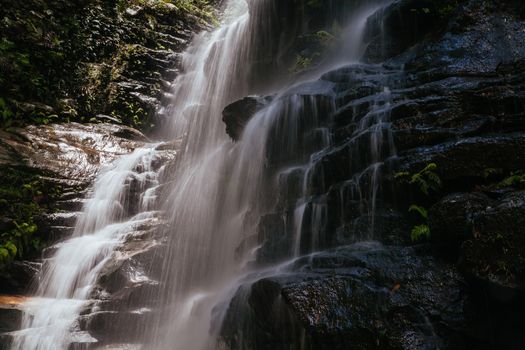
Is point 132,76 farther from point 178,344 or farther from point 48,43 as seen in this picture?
point 178,344

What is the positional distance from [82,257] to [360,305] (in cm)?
661

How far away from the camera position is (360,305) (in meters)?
4.02

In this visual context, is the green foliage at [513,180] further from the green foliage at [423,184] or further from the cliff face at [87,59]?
the cliff face at [87,59]

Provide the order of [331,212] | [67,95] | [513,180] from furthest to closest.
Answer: [67,95] < [331,212] < [513,180]

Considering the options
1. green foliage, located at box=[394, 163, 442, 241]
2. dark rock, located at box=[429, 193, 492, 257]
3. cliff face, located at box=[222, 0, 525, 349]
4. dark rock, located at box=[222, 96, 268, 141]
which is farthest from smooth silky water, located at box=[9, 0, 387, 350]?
dark rock, located at box=[429, 193, 492, 257]

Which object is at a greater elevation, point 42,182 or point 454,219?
point 42,182

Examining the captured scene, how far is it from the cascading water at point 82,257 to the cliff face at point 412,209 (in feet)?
11.7

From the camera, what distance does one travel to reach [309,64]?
12.7 m

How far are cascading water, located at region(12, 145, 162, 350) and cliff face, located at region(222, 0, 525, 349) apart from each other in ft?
11.7

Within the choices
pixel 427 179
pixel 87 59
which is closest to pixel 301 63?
pixel 427 179

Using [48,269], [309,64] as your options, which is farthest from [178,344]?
[309,64]

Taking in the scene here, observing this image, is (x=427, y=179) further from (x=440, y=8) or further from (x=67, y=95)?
(x=67, y=95)

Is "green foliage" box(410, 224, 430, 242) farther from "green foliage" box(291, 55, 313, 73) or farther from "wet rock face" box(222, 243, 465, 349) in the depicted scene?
"green foliage" box(291, 55, 313, 73)

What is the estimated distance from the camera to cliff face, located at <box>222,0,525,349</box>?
3.94 metres
